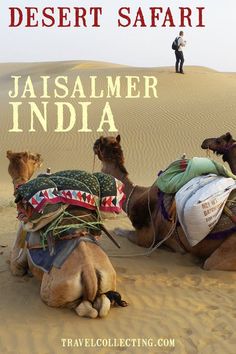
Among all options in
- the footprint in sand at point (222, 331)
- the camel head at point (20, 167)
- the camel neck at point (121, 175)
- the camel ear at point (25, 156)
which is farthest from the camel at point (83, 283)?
the camel neck at point (121, 175)

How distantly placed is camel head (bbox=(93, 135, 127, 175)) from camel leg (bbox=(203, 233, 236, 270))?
5.94 feet

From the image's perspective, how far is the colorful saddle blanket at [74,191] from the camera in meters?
5.12

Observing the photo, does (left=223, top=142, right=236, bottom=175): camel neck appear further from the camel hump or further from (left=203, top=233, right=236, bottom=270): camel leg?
the camel hump

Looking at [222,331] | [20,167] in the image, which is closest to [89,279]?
[222,331]

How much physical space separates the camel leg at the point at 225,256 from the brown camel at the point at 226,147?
1.39 metres

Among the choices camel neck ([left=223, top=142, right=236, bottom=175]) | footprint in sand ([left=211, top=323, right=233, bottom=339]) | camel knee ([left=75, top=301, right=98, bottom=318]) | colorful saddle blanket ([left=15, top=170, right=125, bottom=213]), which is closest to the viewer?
footprint in sand ([left=211, top=323, right=233, bottom=339])

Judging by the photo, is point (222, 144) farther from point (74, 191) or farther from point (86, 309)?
point (86, 309)

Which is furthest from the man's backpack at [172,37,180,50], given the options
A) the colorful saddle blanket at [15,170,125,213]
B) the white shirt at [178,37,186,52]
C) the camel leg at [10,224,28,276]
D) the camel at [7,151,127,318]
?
the camel at [7,151,127,318]

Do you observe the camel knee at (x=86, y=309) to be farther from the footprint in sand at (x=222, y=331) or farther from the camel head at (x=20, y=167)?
the camel head at (x=20, y=167)

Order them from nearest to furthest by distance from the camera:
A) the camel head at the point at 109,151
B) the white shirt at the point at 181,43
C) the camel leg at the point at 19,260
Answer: the camel leg at the point at 19,260 → the camel head at the point at 109,151 → the white shirt at the point at 181,43

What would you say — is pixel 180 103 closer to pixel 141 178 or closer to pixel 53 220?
pixel 141 178

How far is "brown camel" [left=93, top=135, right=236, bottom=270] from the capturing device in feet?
19.2

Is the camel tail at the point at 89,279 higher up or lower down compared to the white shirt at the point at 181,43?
lower down

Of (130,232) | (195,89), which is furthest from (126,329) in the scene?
(195,89)
